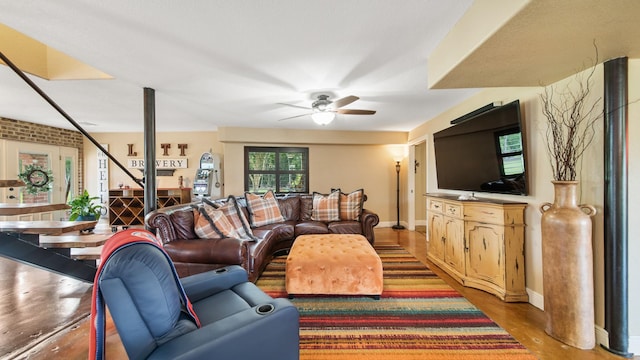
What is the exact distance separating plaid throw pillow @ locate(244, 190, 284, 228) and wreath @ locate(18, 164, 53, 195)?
4246 millimetres

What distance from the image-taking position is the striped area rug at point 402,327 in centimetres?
161

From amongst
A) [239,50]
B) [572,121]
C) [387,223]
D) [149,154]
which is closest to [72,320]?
[149,154]

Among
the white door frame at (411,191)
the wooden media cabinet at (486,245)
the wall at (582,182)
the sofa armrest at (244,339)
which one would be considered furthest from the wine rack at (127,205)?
the wall at (582,182)

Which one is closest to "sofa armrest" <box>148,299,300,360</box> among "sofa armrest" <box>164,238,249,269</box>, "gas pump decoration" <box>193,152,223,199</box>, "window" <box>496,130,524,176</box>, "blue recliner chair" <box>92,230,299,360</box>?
"blue recliner chair" <box>92,230,299,360</box>

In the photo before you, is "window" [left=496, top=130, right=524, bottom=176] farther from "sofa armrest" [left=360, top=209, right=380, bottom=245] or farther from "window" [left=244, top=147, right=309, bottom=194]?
"window" [left=244, top=147, right=309, bottom=194]

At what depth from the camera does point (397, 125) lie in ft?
15.5

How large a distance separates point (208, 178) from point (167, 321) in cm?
429

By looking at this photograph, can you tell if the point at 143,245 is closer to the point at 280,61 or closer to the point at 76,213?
the point at 280,61

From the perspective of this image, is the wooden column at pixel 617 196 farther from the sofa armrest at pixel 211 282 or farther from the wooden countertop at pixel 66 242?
the wooden countertop at pixel 66 242

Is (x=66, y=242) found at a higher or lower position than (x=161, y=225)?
lower

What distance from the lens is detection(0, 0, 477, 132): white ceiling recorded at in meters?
1.49

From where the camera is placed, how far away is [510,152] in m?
2.31

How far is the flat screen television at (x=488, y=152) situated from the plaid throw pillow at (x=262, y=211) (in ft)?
8.72

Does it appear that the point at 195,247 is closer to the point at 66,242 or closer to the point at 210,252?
the point at 210,252
